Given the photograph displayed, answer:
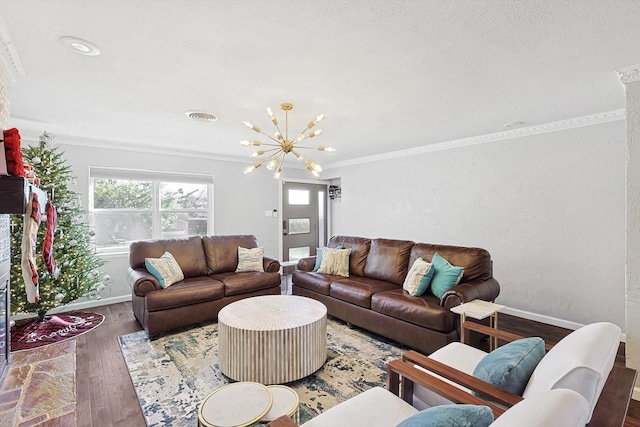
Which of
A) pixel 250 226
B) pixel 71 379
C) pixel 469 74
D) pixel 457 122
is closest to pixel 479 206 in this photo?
pixel 457 122

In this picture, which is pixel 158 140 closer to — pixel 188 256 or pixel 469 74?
pixel 188 256

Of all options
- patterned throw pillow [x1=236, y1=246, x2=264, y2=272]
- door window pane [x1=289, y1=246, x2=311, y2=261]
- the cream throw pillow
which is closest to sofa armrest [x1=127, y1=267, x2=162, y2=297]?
patterned throw pillow [x1=236, y1=246, x2=264, y2=272]

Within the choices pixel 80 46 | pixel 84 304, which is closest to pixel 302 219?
pixel 84 304

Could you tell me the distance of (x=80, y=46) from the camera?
6.16 ft

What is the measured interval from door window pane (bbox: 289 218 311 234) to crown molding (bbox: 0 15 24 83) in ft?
15.7

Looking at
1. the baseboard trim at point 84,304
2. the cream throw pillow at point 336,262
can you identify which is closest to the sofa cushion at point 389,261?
the cream throw pillow at point 336,262

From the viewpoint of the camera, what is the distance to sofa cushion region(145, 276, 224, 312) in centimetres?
322

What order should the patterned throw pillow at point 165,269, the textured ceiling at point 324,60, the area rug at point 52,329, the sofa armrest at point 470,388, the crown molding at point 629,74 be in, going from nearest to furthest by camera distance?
the sofa armrest at point 470,388 < the textured ceiling at point 324,60 < the crown molding at point 629,74 < the area rug at point 52,329 < the patterned throw pillow at point 165,269

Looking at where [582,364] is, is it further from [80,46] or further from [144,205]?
[144,205]

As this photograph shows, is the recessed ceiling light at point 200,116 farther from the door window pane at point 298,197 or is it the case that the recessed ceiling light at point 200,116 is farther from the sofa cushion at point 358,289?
the door window pane at point 298,197

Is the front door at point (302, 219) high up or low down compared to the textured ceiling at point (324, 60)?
down

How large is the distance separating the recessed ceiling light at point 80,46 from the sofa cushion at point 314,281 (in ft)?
10.2

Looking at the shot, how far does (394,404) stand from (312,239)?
557 centimetres

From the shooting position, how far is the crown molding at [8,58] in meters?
1.76
